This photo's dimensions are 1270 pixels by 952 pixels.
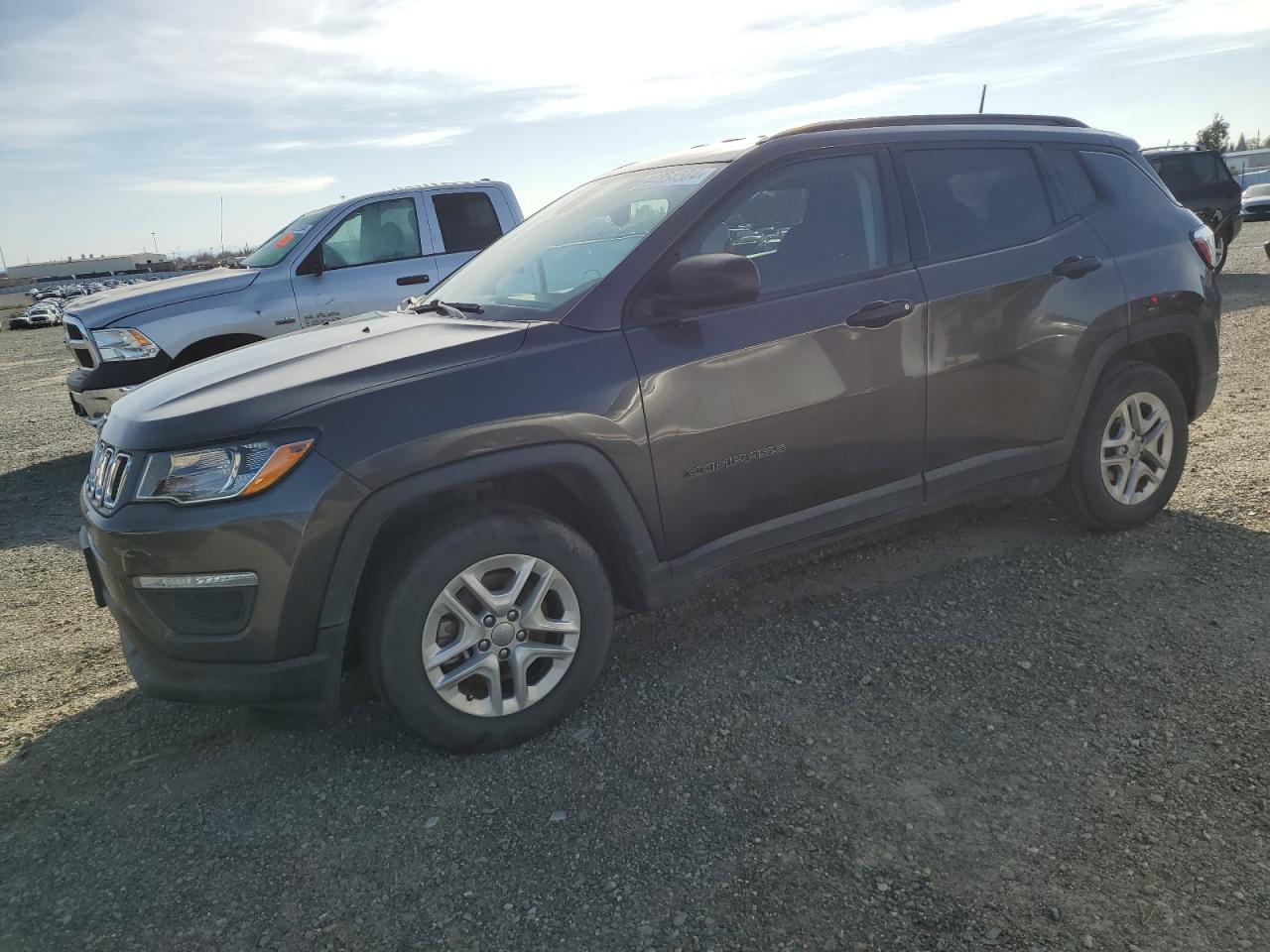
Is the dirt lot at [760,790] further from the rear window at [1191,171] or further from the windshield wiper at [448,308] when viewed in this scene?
the rear window at [1191,171]

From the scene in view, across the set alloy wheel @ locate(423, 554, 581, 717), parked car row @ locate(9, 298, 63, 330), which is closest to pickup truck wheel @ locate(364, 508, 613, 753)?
alloy wheel @ locate(423, 554, 581, 717)

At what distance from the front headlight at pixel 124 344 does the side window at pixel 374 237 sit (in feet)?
4.92

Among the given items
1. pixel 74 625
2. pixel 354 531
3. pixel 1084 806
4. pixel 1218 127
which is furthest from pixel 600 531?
pixel 1218 127

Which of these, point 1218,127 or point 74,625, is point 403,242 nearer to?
point 74,625

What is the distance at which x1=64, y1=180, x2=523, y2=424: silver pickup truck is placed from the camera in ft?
22.5

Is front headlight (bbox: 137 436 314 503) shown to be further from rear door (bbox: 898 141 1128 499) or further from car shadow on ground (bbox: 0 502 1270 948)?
rear door (bbox: 898 141 1128 499)

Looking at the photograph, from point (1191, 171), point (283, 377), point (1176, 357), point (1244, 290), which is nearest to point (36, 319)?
point (1191, 171)

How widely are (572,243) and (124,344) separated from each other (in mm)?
4722

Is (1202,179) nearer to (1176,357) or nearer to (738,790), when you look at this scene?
Result: (1176,357)

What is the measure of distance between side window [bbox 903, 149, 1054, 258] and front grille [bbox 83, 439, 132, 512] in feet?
9.78

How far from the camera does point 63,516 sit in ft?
20.6

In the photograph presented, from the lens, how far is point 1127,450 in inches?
170

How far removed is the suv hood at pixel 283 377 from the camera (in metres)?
A: 2.69

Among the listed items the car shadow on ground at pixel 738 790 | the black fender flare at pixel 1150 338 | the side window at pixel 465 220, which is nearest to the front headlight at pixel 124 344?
the side window at pixel 465 220
